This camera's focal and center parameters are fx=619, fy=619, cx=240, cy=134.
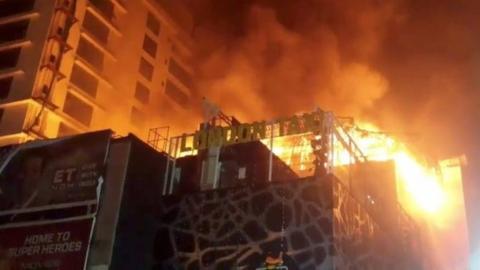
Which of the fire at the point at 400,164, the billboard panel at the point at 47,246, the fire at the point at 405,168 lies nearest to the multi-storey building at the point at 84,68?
the billboard panel at the point at 47,246

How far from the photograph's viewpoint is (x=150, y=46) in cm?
4662

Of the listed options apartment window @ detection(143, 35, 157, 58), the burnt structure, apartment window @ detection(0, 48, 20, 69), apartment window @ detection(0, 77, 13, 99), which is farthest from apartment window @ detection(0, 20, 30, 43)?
the burnt structure

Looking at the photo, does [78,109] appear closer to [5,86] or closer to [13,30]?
[5,86]

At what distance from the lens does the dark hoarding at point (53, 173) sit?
15.4 meters

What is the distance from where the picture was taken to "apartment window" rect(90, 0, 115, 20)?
42000 millimetres

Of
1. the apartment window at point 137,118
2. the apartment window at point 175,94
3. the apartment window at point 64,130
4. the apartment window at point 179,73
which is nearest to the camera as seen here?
the apartment window at point 64,130

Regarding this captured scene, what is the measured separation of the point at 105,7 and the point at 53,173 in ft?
93.9

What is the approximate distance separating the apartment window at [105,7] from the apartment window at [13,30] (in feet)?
17.2

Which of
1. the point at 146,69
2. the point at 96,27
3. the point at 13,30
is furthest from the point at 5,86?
the point at 146,69

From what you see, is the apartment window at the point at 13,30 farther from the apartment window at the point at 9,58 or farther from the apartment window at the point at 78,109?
the apartment window at the point at 78,109

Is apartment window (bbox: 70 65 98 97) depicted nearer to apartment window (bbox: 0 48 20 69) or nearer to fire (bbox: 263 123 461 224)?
apartment window (bbox: 0 48 20 69)

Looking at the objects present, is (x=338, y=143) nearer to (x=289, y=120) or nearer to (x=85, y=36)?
(x=289, y=120)

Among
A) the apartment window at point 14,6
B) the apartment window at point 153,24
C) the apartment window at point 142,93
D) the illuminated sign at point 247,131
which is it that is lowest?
the illuminated sign at point 247,131

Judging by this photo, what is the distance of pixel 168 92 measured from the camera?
156 ft
